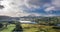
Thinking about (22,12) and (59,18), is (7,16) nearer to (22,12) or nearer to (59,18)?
(22,12)

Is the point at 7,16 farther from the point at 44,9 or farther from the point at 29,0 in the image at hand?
the point at 44,9

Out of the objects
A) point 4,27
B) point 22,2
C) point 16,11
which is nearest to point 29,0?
point 22,2

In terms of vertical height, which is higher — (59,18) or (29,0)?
(29,0)

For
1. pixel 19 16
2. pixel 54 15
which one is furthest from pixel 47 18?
pixel 19 16

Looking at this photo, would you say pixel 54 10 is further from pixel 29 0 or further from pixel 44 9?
pixel 29 0

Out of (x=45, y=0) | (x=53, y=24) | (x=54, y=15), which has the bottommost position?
(x=53, y=24)

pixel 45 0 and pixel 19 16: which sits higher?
pixel 45 0

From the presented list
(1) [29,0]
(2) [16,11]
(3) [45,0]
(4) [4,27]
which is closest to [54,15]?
(3) [45,0]
